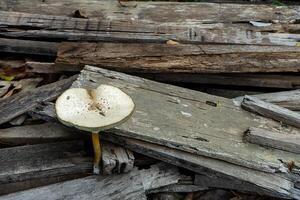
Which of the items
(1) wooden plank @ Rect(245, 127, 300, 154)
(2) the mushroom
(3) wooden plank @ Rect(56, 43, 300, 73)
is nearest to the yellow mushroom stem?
(2) the mushroom

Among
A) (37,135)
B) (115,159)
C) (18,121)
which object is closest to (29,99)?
(18,121)

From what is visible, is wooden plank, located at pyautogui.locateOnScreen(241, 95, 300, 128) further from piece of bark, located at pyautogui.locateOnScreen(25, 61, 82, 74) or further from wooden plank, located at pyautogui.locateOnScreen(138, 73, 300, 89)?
piece of bark, located at pyautogui.locateOnScreen(25, 61, 82, 74)

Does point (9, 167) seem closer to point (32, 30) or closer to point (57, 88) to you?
point (57, 88)

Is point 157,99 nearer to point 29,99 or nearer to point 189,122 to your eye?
point 189,122

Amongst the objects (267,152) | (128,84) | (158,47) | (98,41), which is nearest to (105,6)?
(98,41)

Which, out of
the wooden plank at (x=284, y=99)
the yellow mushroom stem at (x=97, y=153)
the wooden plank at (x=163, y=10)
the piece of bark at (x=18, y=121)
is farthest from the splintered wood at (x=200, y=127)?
the wooden plank at (x=163, y=10)

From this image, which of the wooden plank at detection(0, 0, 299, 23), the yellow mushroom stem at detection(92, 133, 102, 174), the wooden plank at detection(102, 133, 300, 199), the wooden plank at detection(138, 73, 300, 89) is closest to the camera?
the yellow mushroom stem at detection(92, 133, 102, 174)

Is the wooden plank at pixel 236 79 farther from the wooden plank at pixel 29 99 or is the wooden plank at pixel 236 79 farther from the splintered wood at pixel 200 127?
the wooden plank at pixel 29 99

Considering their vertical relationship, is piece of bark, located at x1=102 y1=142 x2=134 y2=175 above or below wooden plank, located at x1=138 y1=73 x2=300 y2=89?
below
